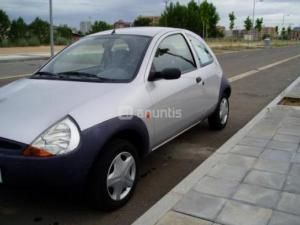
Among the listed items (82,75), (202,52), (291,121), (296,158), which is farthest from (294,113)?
(82,75)

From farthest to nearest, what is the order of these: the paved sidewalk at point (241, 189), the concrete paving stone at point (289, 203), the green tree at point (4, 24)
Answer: the green tree at point (4, 24) → the concrete paving stone at point (289, 203) → the paved sidewalk at point (241, 189)

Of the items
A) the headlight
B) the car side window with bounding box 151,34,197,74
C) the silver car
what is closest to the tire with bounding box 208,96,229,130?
the silver car

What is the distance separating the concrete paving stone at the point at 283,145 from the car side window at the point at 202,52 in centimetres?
144

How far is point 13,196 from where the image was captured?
4012 millimetres

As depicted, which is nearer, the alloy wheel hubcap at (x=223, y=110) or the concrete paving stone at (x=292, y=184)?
the concrete paving stone at (x=292, y=184)

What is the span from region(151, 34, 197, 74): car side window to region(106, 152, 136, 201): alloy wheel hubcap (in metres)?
1.10

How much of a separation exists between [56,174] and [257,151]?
292 centimetres

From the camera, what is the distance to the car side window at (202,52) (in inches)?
220

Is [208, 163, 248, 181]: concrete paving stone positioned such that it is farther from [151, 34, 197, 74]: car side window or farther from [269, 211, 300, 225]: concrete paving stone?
[151, 34, 197, 74]: car side window

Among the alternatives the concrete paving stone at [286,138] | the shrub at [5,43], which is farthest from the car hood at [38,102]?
the shrub at [5,43]

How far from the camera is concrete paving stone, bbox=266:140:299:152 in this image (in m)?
5.29

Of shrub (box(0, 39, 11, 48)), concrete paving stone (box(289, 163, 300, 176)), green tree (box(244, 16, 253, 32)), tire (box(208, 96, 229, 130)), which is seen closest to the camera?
concrete paving stone (box(289, 163, 300, 176))

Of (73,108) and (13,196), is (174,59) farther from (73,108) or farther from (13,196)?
(13,196)

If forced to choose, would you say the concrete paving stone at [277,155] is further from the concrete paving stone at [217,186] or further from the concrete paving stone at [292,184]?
the concrete paving stone at [217,186]
